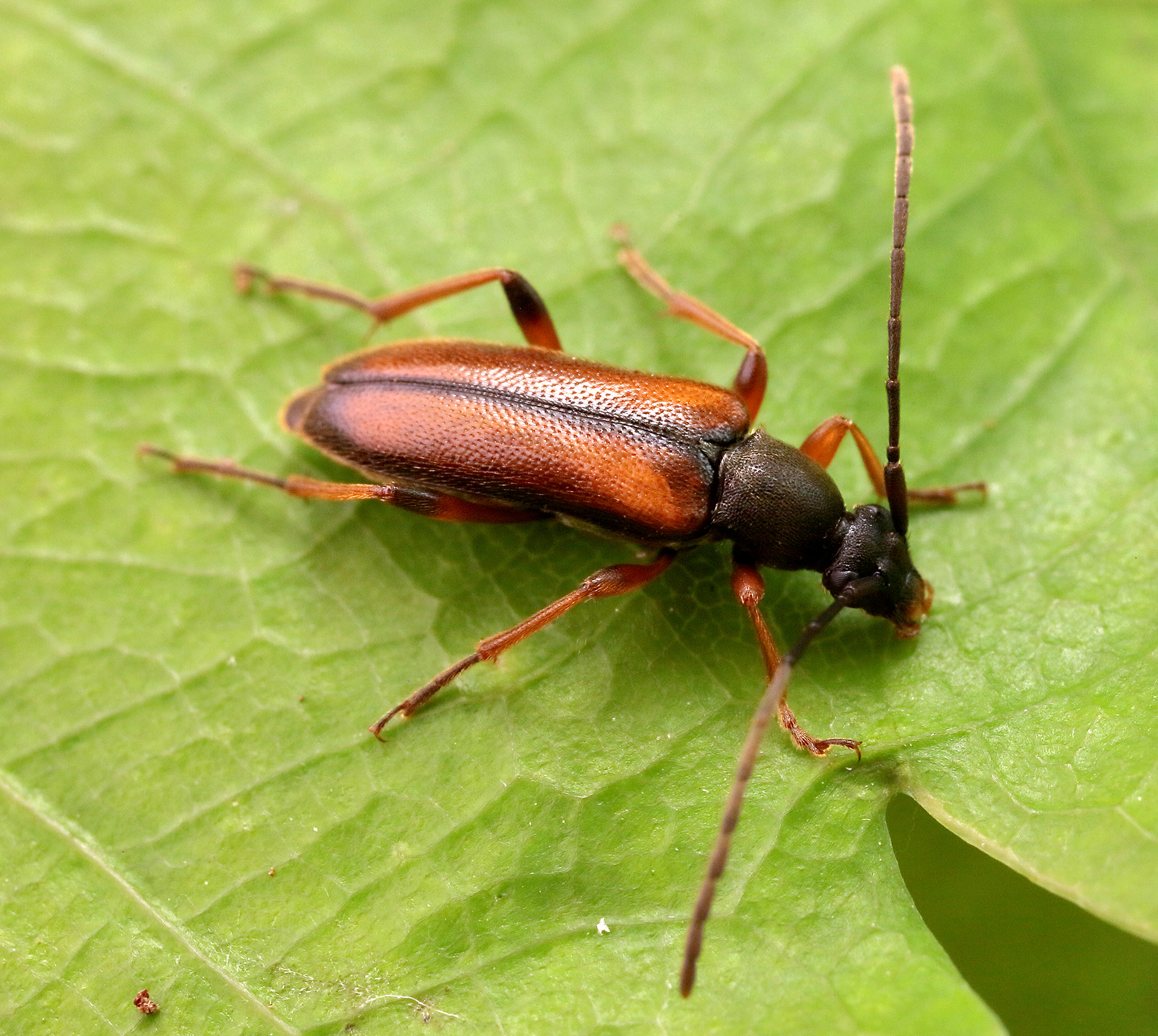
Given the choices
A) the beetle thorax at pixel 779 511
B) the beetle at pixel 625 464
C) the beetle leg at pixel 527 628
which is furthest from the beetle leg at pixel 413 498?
the beetle thorax at pixel 779 511

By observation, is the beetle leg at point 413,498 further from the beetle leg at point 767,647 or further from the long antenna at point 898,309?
the long antenna at point 898,309

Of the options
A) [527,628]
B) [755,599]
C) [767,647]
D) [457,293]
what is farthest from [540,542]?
[457,293]

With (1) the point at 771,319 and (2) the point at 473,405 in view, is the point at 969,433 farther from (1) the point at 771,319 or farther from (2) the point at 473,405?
(2) the point at 473,405

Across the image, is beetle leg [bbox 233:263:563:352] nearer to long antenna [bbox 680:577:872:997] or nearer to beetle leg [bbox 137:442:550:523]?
beetle leg [bbox 137:442:550:523]

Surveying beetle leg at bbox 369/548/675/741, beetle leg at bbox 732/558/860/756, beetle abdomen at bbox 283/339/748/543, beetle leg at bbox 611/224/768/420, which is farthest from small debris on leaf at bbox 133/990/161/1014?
beetle leg at bbox 611/224/768/420

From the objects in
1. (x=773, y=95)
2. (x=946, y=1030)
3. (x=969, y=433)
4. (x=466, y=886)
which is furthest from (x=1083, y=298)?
(x=466, y=886)

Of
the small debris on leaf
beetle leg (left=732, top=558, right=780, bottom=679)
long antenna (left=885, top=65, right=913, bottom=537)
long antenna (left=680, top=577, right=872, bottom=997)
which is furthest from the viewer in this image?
beetle leg (left=732, top=558, right=780, bottom=679)

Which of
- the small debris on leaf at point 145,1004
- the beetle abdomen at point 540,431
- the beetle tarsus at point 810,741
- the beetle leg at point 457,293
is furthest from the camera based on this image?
the beetle leg at point 457,293
